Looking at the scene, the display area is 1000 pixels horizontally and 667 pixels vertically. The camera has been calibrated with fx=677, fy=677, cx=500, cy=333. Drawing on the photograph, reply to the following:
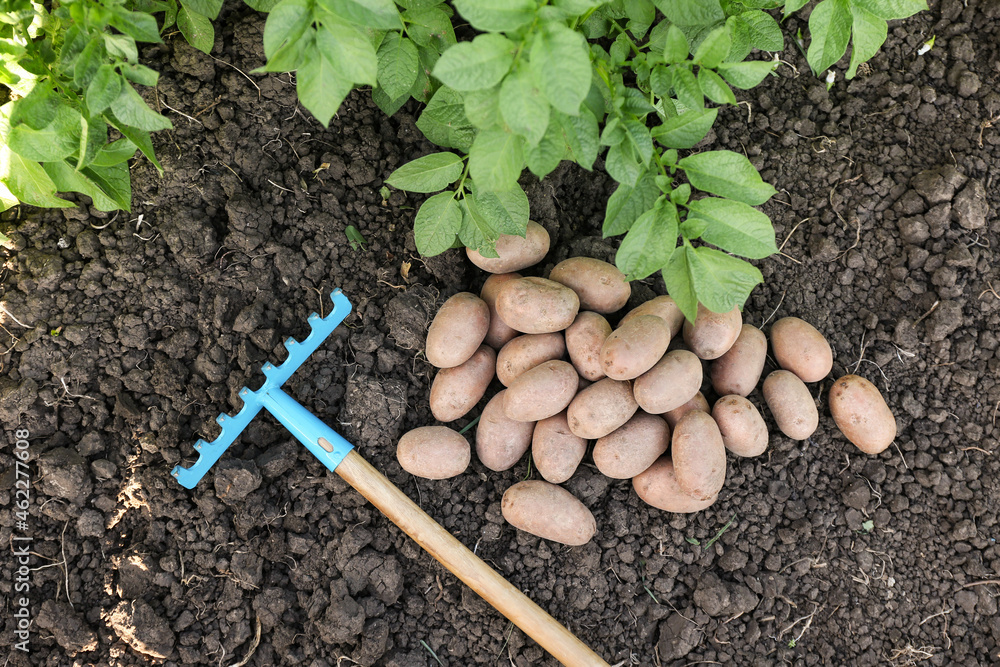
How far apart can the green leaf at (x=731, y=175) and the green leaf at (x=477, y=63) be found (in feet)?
1.46

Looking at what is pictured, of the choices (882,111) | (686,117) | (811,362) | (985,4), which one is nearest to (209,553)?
(686,117)

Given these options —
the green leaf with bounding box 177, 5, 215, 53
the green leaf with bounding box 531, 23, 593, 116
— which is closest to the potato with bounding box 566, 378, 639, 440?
the green leaf with bounding box 531, 23, 593, 116

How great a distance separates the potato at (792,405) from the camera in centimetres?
194

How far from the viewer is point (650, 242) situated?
1436 mm

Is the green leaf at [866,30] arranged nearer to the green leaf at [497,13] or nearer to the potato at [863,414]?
the green leaf at [497,13]

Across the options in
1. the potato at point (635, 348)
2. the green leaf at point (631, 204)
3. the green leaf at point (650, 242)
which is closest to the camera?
the green leaf at point (650, 242)

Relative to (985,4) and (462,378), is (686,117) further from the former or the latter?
(985,4)

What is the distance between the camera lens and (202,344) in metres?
1.98

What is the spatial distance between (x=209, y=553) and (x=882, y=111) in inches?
96.4

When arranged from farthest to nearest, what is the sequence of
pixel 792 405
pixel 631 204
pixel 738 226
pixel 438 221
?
pixel 792 405 < pixel 438 221 < pixel 631 204 < pixel 738 226

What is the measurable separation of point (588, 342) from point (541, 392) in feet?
0.64

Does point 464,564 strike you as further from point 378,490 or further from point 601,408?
point 601,408

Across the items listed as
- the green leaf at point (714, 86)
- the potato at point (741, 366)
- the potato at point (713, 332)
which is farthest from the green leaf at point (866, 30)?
the potato at point (741, 366)

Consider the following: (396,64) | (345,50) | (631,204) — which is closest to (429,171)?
(396,64)
